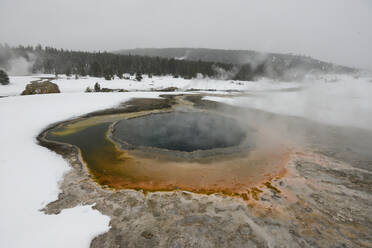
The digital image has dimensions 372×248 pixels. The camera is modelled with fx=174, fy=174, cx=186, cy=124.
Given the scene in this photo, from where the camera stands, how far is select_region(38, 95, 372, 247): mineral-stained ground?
13.7 feet

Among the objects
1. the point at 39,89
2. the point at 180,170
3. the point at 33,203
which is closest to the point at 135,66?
the point at 39,89

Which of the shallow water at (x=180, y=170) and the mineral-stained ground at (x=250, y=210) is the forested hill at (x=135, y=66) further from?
the mineral-stained ground at (x=250, y=210)

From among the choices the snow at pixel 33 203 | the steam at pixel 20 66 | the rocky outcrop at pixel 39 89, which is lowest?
the snow at pixel 33 203

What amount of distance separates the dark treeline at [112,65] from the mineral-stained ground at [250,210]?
164 feet

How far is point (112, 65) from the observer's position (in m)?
58.6

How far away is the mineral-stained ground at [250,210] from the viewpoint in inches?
164

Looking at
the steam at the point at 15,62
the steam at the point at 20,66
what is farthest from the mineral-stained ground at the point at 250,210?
the steam at the point at 20,66

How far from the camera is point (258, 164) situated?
7789 mm

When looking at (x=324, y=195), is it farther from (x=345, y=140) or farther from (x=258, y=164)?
(x=345, y=140)

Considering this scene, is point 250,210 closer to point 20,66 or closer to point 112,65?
point 112,65

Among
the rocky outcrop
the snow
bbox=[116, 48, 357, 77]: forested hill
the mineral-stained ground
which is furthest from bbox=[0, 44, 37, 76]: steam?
the mineral-stained ground

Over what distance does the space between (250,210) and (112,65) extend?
63.8 meters

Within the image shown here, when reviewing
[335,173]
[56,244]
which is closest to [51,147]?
[56,244]

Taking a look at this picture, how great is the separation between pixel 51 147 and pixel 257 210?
32.4 ft
